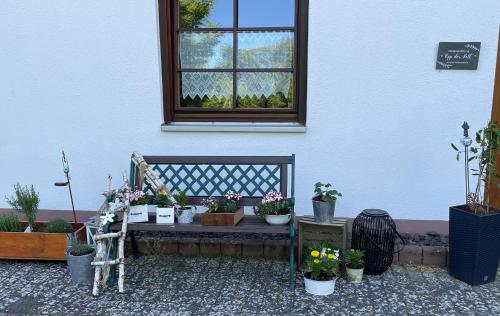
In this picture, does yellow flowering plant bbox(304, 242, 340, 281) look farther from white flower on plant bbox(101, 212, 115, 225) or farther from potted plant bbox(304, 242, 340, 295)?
white flower on plant bbox(101, 212, 115, 225)

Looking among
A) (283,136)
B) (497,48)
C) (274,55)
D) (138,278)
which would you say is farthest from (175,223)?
(497,48)

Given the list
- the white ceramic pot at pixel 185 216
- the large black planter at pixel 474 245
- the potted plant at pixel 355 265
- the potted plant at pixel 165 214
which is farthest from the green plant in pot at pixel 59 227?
the large black planter at pixel 474 245

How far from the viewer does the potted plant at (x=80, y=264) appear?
3.74 meters

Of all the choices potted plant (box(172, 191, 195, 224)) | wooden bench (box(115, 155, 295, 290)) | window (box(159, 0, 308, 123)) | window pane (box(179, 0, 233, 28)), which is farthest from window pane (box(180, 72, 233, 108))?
potted plant (box(172, 191, 195, 224))

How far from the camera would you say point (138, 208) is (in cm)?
379

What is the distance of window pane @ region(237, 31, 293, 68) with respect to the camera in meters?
4.50

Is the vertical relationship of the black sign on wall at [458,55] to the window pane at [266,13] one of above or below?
below

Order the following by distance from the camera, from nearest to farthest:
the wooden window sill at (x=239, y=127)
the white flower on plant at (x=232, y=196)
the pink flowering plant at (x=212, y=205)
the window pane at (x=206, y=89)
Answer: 1. the pink flowering plant at (x=212, y=205)
2. the white flower on plant at (x=232, y=196)
3. the wooden window sill at (x=239, y=127)
4. the window pane at (x=206, y=89)

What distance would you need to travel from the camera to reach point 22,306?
11.1 feet

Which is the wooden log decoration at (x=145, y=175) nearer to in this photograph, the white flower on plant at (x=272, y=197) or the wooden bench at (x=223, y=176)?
the wooden bench at (x=223, y=176)

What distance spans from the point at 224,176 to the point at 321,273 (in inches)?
55.0

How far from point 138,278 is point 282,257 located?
4.40 ft

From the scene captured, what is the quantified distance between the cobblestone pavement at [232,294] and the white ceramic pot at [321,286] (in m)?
0.04

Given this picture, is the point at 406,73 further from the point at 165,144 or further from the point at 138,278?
the point at 138,278
